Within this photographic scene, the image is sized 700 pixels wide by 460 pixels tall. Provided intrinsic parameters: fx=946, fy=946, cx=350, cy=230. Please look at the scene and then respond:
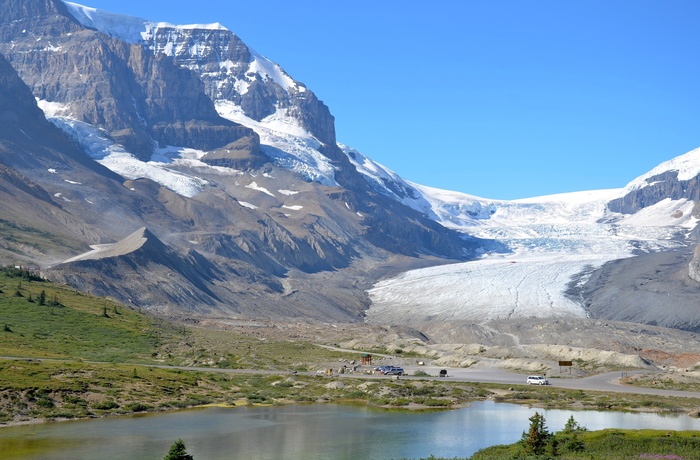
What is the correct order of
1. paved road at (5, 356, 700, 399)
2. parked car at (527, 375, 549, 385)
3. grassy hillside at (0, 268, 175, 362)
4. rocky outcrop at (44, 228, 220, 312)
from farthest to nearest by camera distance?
rocky outcrop at (44, 228, 220, 312) < grassy hillside at (0, 268, 175, 362) < parked car at (527, 375, 549, 385) < paved road at (5, 356, 700, 399)

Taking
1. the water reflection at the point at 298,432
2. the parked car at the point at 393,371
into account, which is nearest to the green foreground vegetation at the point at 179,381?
the water reflection at the point at 298,432

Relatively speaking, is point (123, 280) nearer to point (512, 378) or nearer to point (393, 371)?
point (393, 371)

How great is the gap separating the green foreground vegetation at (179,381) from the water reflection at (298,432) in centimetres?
372

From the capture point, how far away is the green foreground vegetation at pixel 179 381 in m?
52.6

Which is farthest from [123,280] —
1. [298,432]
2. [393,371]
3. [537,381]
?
[298,432]

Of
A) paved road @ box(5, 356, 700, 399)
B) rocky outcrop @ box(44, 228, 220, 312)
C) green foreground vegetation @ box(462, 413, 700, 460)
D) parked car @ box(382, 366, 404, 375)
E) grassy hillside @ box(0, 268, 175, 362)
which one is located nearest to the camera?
green foreground vegetation @ box(462, 413, 700, 460)

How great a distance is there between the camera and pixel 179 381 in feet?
258

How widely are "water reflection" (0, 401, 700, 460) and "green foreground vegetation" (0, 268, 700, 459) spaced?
372cm

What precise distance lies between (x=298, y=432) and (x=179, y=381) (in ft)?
68.3

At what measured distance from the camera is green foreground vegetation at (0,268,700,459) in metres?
52.6

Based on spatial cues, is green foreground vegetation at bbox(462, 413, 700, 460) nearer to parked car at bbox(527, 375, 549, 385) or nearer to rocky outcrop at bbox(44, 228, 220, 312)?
parked car at bbox(527, 375, 549, 385)

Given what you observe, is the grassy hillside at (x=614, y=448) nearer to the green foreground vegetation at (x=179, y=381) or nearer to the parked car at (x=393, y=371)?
the green foreground vegetation at (x=179, y=381)

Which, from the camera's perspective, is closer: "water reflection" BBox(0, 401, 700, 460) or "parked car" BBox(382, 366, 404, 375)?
"water reflection" BBox(0, 401, 700, 460)

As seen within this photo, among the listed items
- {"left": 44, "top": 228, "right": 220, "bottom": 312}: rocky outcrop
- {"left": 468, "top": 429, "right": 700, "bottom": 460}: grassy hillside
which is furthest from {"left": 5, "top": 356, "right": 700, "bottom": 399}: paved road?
{"left": 44, "top": 228, "right": 220, "bottom": 312}: rocky outcrop
